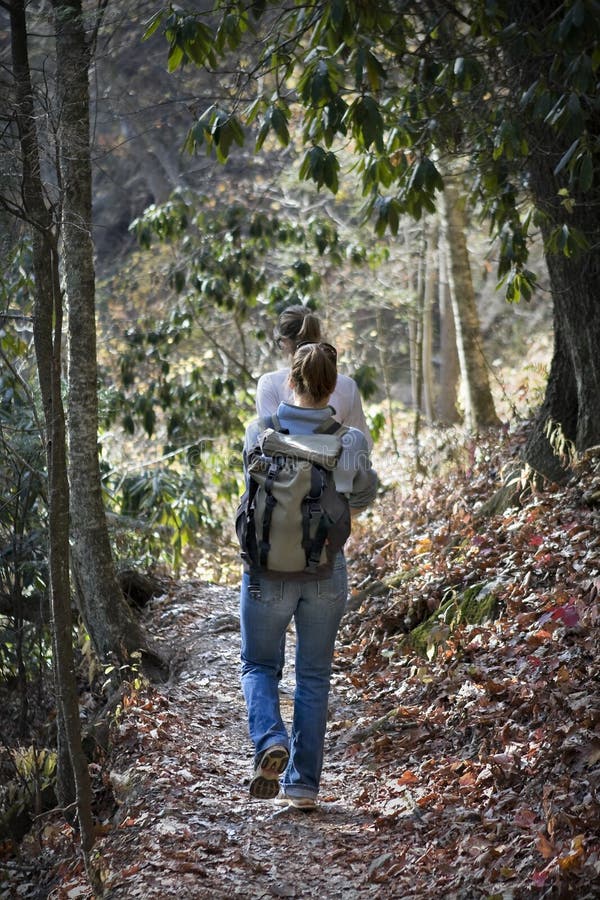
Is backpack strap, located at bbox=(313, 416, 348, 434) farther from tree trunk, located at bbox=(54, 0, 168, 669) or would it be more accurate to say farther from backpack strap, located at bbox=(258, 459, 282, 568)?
tree trunk, located at bbox=(54, 0, 168, 669)

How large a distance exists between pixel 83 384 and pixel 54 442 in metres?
1.79

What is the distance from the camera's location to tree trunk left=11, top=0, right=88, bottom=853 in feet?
13.2

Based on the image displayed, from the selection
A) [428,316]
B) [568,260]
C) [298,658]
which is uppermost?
[428,316]

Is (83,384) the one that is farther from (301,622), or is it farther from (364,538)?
(364,538)

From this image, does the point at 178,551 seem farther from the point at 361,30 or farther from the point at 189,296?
the point at 361,30

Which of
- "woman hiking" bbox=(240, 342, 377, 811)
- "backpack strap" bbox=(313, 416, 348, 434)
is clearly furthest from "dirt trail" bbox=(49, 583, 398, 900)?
"backpack strap" bbox=(313, 416, 348, 434)

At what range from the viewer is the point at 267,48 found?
5668 millimetres

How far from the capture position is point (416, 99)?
20.0 feet

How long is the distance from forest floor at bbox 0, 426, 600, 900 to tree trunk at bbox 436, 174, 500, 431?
3.34 metres

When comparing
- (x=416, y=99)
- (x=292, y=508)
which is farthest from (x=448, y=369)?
(x=292, y=508)

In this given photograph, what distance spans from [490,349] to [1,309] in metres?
20.9

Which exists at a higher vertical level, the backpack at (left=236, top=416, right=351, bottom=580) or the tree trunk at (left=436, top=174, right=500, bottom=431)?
the tree trunk at (left=436, top=174, right=500, bottom=431)

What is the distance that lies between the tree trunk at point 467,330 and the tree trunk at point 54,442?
278 inches

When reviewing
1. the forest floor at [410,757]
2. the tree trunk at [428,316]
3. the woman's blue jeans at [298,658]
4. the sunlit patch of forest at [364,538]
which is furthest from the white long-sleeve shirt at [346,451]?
the tree trunk at [428,316]
